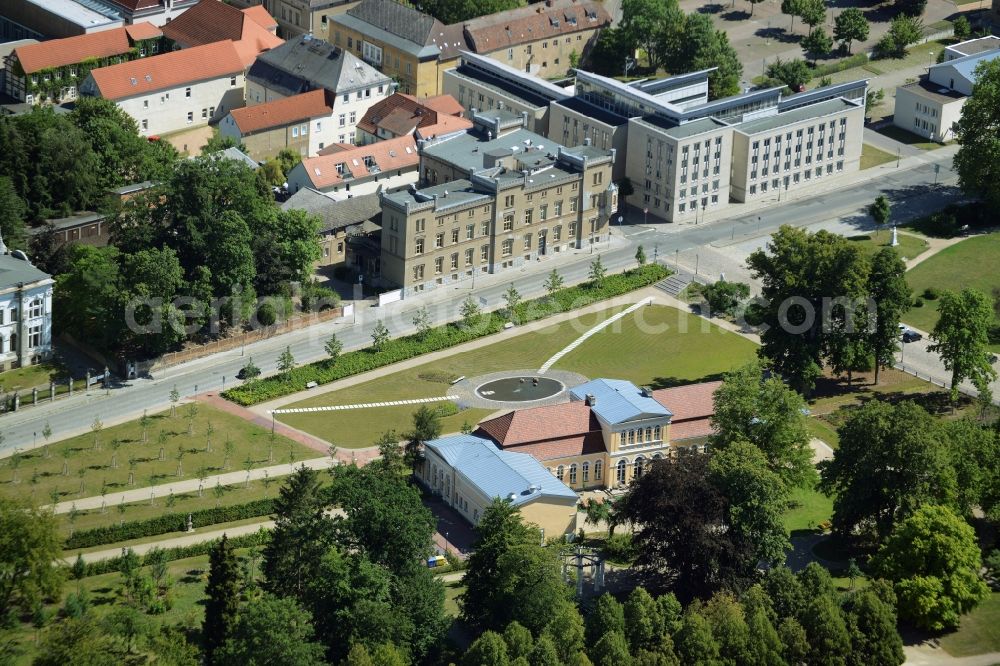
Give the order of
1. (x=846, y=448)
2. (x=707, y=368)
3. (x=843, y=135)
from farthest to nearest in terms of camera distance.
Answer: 1. (x=843, y=135)
2. (x=707, y=368)
3. (x=846, y=448)

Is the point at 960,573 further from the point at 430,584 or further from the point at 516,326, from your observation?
the point at 516,326

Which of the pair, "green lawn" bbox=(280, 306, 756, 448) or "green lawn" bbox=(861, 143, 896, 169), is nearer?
"green lawn" bbox=(280, 306, 756, 448)

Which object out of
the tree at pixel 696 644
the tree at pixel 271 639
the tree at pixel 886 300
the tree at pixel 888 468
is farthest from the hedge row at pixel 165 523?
the tree at pixel 886 300

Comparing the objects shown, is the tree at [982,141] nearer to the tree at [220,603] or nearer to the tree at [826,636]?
the tree at [826,636]

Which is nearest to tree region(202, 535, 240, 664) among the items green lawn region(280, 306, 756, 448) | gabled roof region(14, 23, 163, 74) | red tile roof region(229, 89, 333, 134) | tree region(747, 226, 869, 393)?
green lawn region(280, 306, 756, 448)

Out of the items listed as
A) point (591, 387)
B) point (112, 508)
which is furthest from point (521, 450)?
point (112, 508)

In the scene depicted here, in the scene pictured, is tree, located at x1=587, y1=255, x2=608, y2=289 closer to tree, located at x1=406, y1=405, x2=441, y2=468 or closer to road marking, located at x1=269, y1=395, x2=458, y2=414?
road marking, located at x1=269, y1=395, x2=458, y2=414

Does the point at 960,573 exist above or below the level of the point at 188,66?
below
